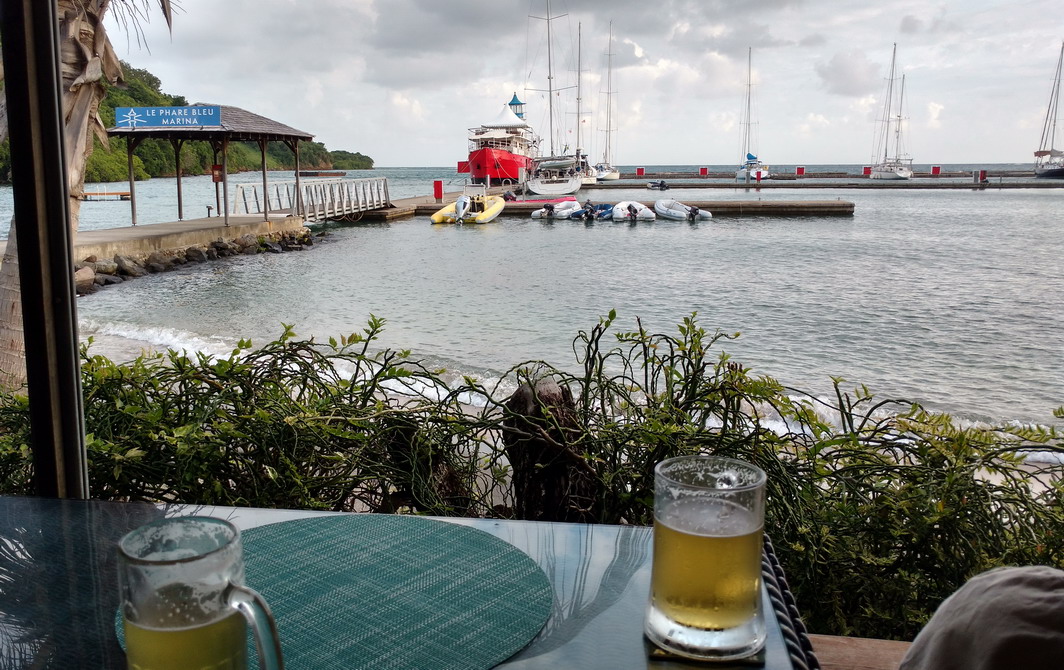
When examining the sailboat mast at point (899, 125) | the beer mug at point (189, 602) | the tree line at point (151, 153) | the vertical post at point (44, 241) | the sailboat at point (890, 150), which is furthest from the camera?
the sailboat at point (890, 150)

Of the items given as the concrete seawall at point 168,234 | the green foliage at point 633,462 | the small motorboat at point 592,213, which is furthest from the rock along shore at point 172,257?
the small motorboat at point 592,213

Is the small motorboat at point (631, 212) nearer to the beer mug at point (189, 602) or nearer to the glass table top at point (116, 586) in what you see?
the glass table top at point (116, 586)

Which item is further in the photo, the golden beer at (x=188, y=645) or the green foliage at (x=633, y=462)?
the green foliage at (x=633, y=462)

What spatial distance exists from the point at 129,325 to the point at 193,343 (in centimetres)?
150

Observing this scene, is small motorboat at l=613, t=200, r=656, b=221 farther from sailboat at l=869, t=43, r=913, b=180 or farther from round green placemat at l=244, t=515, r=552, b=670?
sailboat at l=869, t=43, r=913, b=180

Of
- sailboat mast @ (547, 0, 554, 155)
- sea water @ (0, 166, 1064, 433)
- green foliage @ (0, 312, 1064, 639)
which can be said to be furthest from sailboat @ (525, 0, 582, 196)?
green foliage @ (0, 312, 1064, 639)

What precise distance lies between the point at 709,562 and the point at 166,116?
1798cm

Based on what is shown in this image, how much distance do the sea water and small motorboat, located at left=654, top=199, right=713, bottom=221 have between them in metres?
3.93

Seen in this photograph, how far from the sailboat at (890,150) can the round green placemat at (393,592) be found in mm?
54607

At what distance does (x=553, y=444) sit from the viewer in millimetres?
2014

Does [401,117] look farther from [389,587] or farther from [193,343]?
[389,587]

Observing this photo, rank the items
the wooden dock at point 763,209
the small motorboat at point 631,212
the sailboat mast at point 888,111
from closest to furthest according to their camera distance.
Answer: the small motorboat at point 631,212
the wooden dock at point 763,209
the sailboat mast at point 888,111

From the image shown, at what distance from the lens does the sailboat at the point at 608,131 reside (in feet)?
157

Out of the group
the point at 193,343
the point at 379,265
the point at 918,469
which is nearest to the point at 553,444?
the point at 918,469
